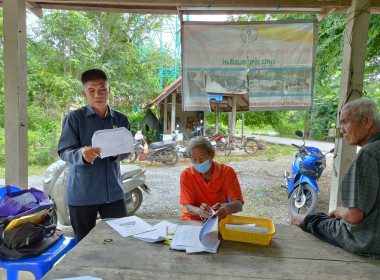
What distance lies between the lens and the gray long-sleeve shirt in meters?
2.14

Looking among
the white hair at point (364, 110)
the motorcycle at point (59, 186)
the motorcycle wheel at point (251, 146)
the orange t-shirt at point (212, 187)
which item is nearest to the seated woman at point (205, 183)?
the orange t-shirt at point (212, 187)

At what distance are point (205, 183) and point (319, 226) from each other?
0.94 meters

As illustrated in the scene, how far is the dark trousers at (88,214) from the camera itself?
2178 mm

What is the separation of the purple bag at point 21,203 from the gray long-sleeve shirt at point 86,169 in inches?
8.6

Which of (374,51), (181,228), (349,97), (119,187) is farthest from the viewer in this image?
(374,51)

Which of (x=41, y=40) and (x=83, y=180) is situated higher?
(x=41, y=40)

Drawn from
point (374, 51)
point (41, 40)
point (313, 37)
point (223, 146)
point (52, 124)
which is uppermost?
point (41, 40)

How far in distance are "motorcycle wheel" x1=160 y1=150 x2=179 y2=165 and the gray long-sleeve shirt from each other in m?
6.77

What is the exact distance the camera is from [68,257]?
4.99 ft

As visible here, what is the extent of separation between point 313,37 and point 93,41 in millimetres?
8644

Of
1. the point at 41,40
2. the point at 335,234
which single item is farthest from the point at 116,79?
the point at 335,234

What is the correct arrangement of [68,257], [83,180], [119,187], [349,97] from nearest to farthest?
[68,257]
[83,180]
[119,187]
[349,97]

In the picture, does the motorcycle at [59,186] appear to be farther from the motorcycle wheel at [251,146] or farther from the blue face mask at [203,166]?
the motorcycle wheel at [251,146]

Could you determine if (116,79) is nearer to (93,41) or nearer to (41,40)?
(93,41)
